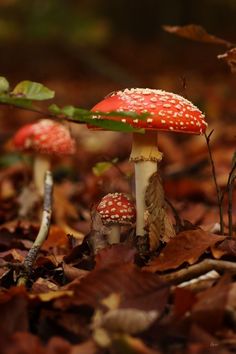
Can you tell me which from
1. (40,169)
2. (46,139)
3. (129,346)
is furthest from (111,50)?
(129,346)

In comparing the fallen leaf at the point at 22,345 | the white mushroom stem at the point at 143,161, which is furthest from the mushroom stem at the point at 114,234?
the fallen leaf at the point at 22,345

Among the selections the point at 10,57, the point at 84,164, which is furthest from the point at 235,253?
the point at 10,57

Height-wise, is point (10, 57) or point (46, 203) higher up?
point (46, 203)

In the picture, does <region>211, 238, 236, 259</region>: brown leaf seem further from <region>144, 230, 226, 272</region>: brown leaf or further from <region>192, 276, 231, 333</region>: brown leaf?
<region>192, 276, 231, 333</region>: brown leaf

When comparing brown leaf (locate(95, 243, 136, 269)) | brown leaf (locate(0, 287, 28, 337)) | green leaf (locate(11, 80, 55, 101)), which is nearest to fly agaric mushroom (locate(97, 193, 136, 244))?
brown leaf (locate(95, 243, 136, 269))

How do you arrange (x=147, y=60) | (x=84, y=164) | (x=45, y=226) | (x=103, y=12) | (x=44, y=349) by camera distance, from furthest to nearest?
1. (x=103, y=12)
2. (x=147, y=60)
3. (x=84, y=164)
4. (x=45, y=226)
5. (x=44, y=349)

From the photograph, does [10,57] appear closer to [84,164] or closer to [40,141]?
[84,164]
